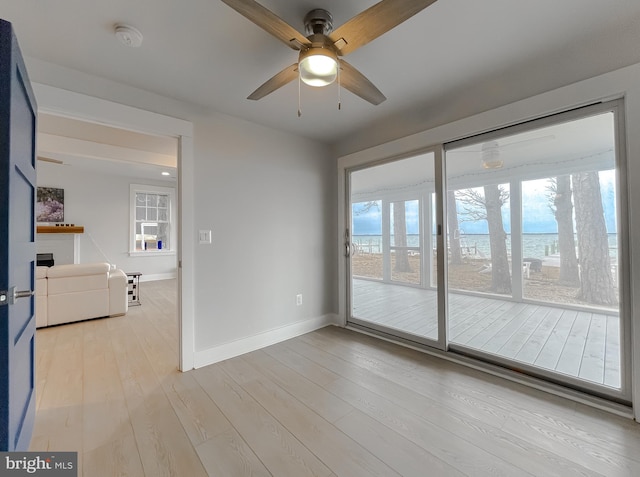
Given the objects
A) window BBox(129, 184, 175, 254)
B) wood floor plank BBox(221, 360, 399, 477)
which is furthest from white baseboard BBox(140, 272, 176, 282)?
wood floor plank BBox(221, 360, 399, 477)

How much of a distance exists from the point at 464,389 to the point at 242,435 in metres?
1.61

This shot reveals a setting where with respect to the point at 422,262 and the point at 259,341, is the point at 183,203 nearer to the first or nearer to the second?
the point at 259,341

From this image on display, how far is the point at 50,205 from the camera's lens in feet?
18.2

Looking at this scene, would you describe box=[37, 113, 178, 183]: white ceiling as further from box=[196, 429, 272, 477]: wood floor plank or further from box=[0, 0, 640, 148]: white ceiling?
box=[196, 429, 272, 477]: wood floor plank

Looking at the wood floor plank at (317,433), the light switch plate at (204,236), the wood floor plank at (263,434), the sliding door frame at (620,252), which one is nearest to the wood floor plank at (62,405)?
the wood floor plank at (263,434)

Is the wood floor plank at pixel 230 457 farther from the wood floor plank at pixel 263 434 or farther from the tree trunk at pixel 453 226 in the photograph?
the tree trunk at pixel 453 226

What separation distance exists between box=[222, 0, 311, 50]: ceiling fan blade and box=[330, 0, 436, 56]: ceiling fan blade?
0.19 meters

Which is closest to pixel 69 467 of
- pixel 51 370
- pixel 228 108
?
pixel 51 370

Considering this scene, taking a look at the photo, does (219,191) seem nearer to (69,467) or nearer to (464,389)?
(69,467)

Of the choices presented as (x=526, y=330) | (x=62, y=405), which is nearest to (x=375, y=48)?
(x=526, y=330)

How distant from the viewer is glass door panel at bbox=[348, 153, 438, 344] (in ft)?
9.22

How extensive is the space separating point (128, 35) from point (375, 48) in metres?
1.51

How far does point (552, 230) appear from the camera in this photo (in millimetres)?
2148

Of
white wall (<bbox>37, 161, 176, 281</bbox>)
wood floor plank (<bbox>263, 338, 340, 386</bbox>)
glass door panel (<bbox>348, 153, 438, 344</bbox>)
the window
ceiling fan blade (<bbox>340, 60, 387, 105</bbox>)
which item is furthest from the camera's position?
the window
